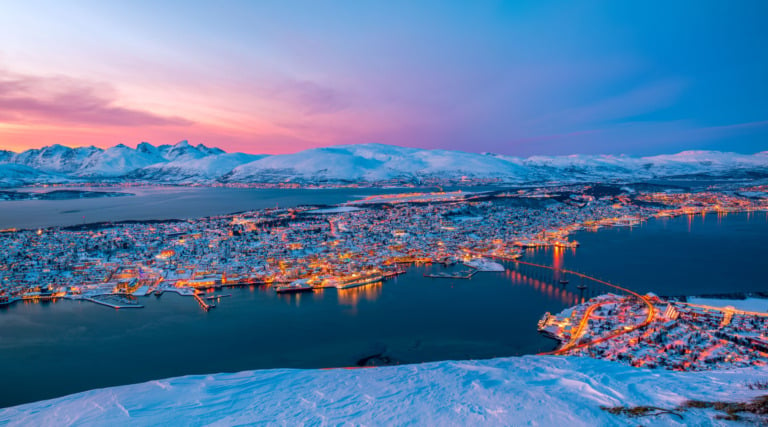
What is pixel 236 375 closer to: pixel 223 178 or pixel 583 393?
pixel 583 393

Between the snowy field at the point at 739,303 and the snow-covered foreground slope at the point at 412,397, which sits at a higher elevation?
the snow-covered foreground slope at the point at 412,397

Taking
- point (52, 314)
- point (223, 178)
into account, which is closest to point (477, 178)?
point (223, 178)

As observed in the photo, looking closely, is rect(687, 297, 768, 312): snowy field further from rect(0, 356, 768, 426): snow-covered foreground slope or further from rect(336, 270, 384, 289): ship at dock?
rect(336, 270, 384, 289): ship at dock

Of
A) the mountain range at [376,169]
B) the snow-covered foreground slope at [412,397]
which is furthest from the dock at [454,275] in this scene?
the mountain range at [376,169]

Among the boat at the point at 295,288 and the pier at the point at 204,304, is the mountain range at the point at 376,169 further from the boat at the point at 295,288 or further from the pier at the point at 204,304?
the pier at the point at 204,304

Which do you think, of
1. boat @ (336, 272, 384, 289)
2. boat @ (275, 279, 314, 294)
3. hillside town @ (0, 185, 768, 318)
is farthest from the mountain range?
boat @ (275, 279, 314, 294)

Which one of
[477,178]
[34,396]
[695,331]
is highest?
[477,178]
